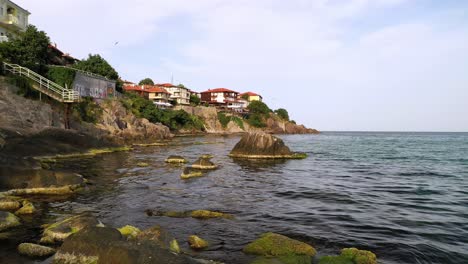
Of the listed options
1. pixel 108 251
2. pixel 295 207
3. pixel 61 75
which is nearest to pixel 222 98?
pixel 61 75

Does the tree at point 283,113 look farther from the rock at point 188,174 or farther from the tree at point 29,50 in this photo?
the rock at point 188,174

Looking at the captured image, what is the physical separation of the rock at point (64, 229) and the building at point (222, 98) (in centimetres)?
13120

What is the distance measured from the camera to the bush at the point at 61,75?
5272 cm

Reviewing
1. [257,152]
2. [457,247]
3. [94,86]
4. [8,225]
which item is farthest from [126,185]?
[94,86]

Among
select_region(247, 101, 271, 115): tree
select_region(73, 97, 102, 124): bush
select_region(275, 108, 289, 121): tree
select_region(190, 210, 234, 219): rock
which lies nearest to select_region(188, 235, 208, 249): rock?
select_region(190, 210, 234, 219): rock

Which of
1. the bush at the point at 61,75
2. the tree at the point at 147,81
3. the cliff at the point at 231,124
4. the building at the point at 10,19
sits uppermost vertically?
the tree at the point at 147,81

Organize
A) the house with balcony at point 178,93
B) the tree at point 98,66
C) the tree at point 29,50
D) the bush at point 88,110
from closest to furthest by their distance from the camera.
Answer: the tree at point 29,50 < the bush at point 88,110 < the tree at point 98,66 < the house with balcony at point 178,93

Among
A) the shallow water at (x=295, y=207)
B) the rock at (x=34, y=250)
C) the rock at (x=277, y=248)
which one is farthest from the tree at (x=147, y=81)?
the rock at (x=277, y=248)

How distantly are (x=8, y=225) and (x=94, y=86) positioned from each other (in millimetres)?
56149

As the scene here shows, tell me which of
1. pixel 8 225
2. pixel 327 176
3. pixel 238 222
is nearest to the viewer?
pixel 8 225

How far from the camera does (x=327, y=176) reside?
1094 inches

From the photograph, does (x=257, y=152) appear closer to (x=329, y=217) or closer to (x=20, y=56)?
(x=329, y=217)

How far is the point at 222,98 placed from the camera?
145000 millimetres

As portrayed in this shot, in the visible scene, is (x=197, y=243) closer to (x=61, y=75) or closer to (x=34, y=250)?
(x=34, y=250)
